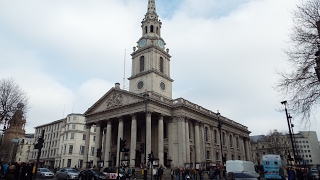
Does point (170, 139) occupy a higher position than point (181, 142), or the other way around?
point (170, 139)

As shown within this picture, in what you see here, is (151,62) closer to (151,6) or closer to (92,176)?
(151,6)

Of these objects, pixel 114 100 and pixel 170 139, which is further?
pixel 114 100

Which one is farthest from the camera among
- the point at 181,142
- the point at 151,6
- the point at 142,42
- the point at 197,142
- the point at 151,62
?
the point at 151,6

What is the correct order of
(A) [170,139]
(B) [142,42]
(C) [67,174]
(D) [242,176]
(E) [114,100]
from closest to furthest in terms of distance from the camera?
(D) [242,176], (C) [67,174], (A) [170,139], (E) [114,100], (B) [142,42]

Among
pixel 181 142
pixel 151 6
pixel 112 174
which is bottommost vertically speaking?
pixel 112 174

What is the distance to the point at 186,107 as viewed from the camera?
38500 millimetres

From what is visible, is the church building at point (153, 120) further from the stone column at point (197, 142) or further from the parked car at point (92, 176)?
the parked car at point (92, 176)

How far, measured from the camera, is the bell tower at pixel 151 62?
44.6 m

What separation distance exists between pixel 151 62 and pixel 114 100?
10.6 metres

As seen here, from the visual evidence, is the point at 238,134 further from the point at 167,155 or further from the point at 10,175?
the point at 10,175

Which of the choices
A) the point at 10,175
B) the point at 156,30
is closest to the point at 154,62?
the point at 156,30

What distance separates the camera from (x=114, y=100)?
40250 millimetres

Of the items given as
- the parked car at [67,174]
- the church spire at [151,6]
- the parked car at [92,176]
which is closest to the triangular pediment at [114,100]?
the parked car at [67,174]

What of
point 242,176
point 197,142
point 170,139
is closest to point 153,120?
point 170,139
